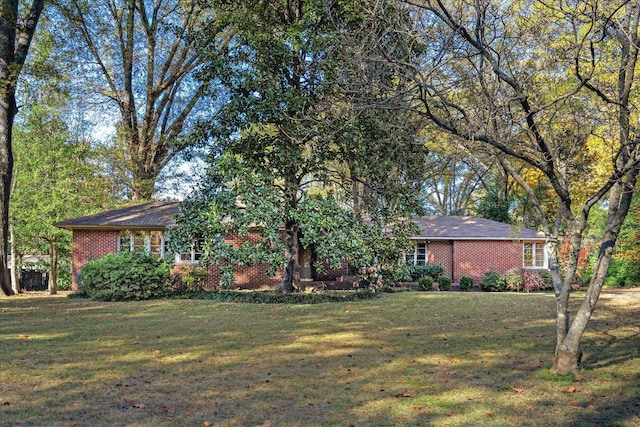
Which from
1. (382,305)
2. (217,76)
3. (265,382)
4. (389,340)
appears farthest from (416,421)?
(217,76)

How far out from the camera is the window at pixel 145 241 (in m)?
22.9

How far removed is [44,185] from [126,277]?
9.46m

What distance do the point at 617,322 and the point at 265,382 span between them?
29.1 ft

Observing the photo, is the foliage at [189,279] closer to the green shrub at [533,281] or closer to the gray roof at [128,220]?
the gray roof at [128,220]

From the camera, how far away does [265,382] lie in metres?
6.78

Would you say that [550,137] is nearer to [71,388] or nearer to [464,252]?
[71,388]

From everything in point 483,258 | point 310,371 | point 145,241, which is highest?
point 145,241

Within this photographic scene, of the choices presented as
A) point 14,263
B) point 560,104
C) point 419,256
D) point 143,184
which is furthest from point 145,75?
point 560,104

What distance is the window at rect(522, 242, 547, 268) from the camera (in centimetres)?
2603

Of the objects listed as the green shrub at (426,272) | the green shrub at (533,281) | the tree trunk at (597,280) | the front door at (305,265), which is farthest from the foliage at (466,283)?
the tree trunk at (597,280)

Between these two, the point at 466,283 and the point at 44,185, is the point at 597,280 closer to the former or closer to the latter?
the point at 466,283

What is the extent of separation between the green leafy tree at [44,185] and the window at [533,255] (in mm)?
20824

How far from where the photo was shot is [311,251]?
25609mm

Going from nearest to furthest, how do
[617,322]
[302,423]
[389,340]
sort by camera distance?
[302,423]
[389,340]
[617,322]
